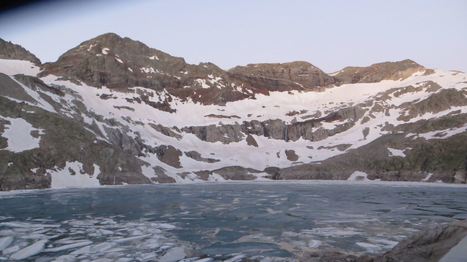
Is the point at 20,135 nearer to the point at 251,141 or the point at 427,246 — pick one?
the point at 251,141

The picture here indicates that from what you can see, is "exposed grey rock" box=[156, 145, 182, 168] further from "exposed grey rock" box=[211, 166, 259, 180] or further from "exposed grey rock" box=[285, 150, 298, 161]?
"exposed grey rock" box=[285, 150, 298, 161]

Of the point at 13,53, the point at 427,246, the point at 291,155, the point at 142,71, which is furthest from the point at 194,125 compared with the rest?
the point at 427,246

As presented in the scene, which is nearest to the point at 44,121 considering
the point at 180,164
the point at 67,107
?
the point at 67,107

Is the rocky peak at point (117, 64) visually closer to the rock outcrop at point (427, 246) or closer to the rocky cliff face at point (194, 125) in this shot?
the rocky cliff face at point (194, 125)

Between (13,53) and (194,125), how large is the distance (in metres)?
67.9

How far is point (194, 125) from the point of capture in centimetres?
15075

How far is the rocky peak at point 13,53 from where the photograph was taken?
16050 centimetres

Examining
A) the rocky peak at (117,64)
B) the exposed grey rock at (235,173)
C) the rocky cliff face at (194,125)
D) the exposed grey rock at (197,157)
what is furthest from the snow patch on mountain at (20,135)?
the rocky peak at (117,64)

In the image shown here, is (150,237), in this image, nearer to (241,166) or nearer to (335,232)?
(335,232)

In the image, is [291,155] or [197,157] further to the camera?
[291,155]

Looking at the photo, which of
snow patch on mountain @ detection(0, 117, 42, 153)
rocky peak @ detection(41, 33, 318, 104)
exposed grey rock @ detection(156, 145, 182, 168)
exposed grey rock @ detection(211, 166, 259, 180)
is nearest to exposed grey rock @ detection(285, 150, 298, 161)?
exposed grey rock @ detection(211, 166, 259, 180)

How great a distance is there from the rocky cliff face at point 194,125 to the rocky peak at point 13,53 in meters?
0.46

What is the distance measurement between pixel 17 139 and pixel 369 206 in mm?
64843

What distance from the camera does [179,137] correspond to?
462 feet
